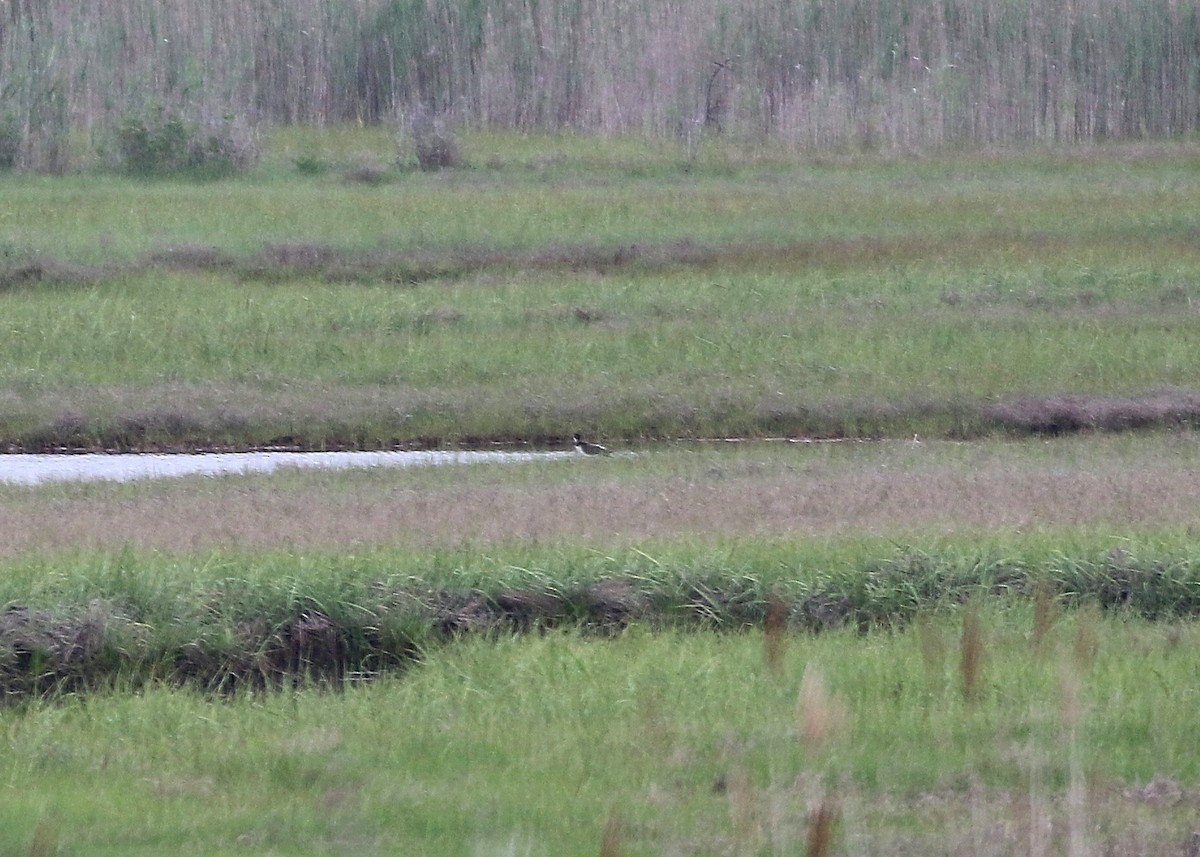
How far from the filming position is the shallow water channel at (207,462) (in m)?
11.3

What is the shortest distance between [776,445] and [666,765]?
6876mm

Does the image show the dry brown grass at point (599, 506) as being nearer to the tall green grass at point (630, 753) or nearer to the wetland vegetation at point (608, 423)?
the wetland vegetation at point (608, 423)

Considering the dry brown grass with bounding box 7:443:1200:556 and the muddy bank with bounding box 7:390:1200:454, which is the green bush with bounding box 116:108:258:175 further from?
the dry brown grass with bounding box 7:443:1200:556

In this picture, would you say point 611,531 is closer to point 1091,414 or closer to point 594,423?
point 594,423

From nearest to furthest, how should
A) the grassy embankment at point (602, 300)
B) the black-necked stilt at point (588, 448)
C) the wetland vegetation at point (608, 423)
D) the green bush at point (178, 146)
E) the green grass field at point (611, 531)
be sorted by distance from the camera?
1. the green grass field at point (611, 531)
2. the wetland vegetation at point (608, 423)
3. the black-necked stilt at point (588, 448)
4. the grassy embankment at point (602, 300)
5. the green bush at point (178, 146)

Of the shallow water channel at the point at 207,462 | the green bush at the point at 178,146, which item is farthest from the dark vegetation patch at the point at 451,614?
the green bush at the point at 178,146

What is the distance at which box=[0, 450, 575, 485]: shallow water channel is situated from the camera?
11.3 metres

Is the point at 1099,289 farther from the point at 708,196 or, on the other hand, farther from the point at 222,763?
the point at 222,763

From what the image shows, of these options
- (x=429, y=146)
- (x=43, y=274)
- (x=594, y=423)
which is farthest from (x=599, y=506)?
(x=429, y=146)

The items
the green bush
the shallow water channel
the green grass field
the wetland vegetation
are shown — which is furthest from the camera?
the green bush

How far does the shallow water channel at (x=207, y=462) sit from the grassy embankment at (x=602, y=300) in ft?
0.82

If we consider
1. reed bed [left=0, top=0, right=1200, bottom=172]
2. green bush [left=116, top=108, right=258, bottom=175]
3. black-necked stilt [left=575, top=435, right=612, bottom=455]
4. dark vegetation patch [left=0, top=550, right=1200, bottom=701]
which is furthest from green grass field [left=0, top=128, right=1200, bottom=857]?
reed bed [left=0, top=0, right=1200, bottom=172]

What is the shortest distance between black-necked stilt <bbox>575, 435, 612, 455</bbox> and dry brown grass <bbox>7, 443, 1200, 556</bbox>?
1.38 metres

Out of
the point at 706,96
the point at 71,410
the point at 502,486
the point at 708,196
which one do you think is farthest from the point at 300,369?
the point at 706,96
